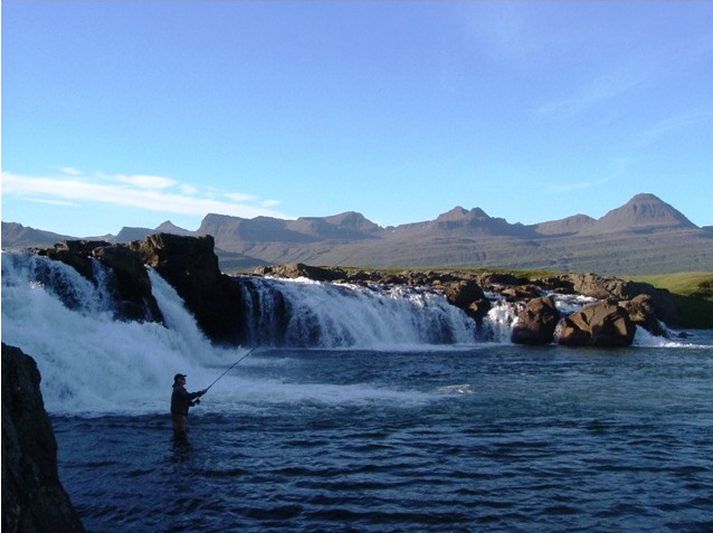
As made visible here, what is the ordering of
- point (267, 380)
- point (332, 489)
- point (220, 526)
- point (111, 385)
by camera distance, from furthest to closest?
point (267, 380), point (111, 385), point (332, 489), point (220, 526)

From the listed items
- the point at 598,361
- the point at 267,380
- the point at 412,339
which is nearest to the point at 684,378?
the point at 598,361

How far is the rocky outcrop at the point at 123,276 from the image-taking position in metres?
42.2

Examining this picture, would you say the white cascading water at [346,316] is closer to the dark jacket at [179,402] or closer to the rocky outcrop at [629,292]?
the rocky outcrop at [629,292]

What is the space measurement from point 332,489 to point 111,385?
1591 centimetres

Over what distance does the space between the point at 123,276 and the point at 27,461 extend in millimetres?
36867

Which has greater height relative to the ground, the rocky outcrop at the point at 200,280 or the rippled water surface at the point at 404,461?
the rocky outcrop at the point at 200,280

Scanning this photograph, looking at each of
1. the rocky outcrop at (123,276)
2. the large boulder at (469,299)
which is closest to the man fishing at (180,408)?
the rocky outcrop at (123,276)

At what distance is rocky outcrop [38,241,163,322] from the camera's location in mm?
42250

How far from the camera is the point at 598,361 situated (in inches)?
1866

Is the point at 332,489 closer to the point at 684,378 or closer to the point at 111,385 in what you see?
the point at 111,385

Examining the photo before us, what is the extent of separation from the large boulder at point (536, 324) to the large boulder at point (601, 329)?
190cm

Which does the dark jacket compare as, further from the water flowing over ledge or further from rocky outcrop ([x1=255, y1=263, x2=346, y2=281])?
rocky outcrop ([x1=255, y1=263, x2=346, y2=281])

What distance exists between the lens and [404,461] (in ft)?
63.6

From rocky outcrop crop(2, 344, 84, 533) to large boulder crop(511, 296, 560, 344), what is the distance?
184 feet
